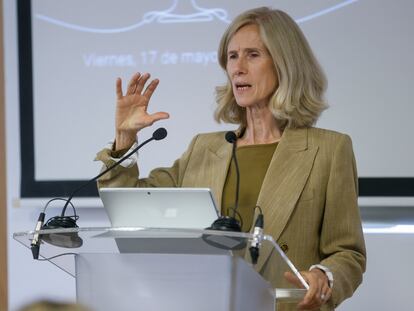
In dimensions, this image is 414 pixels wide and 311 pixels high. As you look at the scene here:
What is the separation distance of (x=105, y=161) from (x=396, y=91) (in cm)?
163

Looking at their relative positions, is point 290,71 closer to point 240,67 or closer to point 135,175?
point 240,67

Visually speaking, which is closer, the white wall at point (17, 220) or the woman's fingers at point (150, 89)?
the woman's fingers at point (150, 89)

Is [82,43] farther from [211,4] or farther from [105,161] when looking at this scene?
[105,161]

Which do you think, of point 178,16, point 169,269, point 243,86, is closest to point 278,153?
point 243,86

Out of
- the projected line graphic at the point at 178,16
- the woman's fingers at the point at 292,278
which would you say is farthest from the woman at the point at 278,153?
the projected line graphic at the point at 178,16

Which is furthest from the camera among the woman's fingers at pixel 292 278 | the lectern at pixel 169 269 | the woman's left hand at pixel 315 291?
the woman's left hand at pixel 315 291

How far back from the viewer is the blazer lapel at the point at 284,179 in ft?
7.11

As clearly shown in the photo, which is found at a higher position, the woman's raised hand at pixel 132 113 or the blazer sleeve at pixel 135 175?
the woman's raised hand at pixel 132 113

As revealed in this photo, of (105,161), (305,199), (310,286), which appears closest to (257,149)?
(305,199)

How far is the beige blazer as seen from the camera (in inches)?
85.3

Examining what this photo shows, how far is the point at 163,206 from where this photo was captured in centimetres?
178

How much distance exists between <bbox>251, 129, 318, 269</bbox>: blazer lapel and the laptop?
0.42 m

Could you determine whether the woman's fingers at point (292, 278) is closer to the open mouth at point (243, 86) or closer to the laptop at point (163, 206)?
the laptop at point (163, 206)

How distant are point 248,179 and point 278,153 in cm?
12
